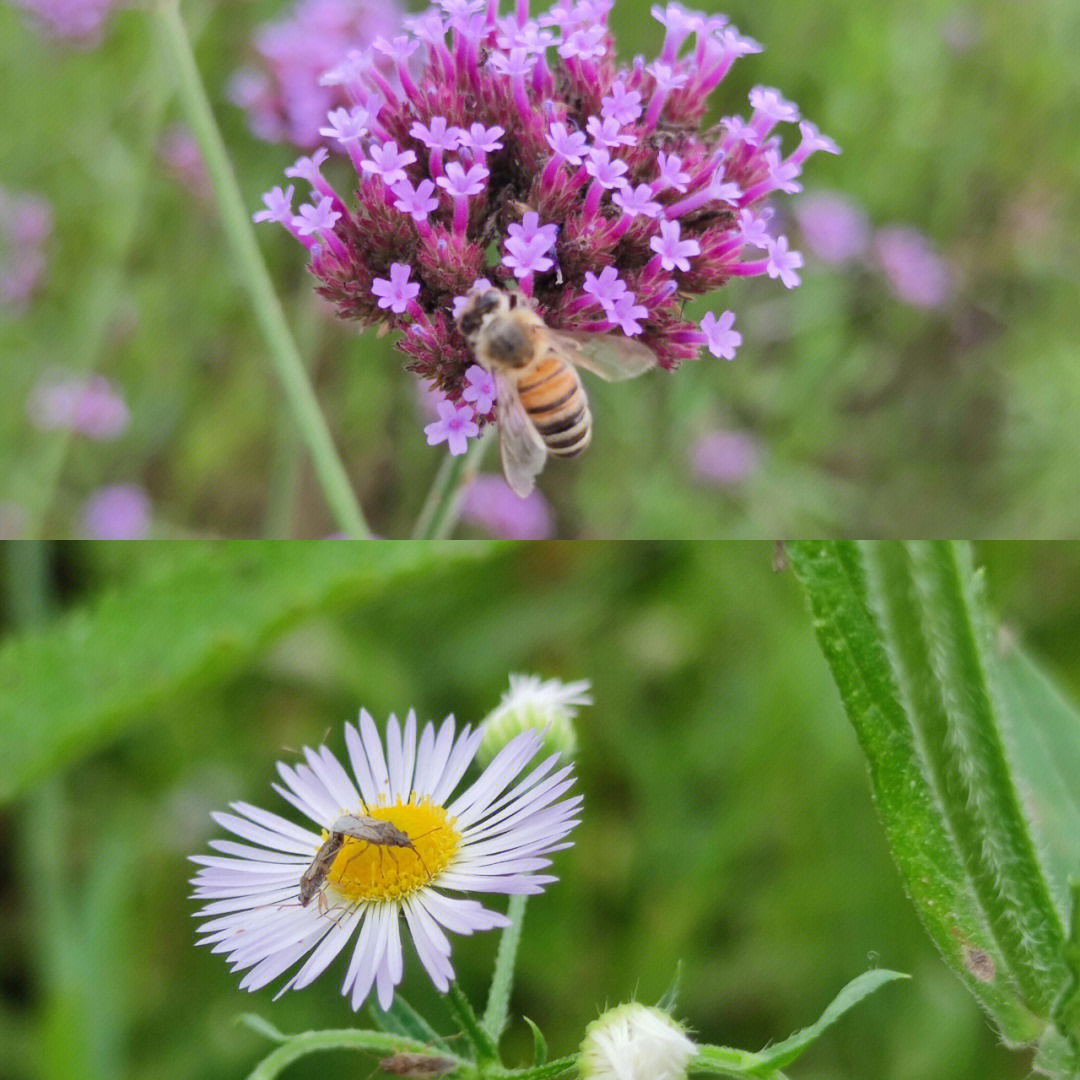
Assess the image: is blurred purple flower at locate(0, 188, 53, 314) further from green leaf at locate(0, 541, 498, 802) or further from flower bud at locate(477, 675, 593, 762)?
flower bud at locate(477, 675, 593, 762)

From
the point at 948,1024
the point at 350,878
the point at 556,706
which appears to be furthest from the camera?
the point at 948,1024

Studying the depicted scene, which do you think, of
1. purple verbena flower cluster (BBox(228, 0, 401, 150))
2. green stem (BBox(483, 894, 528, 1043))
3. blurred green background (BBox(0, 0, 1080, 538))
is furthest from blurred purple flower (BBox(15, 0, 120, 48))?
green stem (BBox(483, 894, 528, 1043))

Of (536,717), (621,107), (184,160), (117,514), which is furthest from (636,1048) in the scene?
(184,160)

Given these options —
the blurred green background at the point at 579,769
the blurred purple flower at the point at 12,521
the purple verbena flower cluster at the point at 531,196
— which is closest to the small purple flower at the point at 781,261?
the purple verbena flower cluster at the point at 531,196

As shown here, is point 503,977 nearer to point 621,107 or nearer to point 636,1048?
point 636,1048

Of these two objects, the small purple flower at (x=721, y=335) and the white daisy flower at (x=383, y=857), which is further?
the small purple flower at (x=721, y=335)

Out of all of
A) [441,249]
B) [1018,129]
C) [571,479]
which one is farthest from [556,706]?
[1018,129]

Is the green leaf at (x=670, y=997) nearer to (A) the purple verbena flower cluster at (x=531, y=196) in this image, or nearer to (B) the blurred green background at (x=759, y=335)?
(A) the purple verbena flower cluster at (x=531, y=196)

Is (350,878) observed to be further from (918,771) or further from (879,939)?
Result: (879,939)
